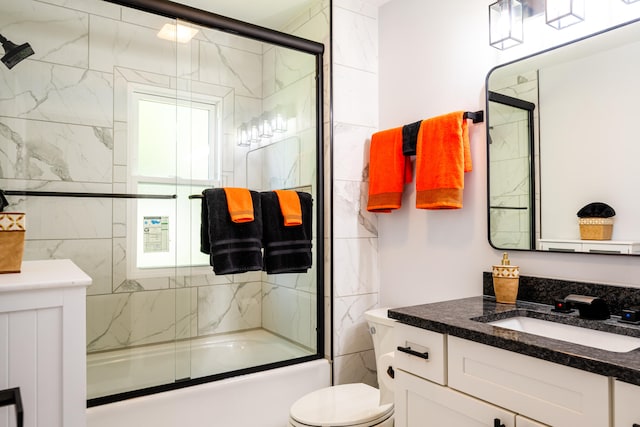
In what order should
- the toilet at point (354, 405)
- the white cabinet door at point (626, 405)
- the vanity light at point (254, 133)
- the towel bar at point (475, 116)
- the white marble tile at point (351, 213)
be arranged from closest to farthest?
the white cabinet door at point (626, 405), the toilet at point (354, 405), the towel bar at point (475, 116), the vanity light at point (254, 133), the white marble tile at point (351, 213)

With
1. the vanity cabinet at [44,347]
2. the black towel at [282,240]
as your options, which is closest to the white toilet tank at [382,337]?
the black towel at [282,240]

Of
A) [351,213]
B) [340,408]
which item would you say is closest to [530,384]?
[340,408]

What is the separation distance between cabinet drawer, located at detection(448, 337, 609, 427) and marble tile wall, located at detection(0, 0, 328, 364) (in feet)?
4.05

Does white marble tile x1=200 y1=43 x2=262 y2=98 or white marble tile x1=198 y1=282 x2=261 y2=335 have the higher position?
white marble tile x1=200 y1=43 x2=262 y2=98

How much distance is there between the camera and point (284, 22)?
278 centimetres

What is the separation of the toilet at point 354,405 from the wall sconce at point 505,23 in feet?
4.42

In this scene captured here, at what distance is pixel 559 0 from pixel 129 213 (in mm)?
2123

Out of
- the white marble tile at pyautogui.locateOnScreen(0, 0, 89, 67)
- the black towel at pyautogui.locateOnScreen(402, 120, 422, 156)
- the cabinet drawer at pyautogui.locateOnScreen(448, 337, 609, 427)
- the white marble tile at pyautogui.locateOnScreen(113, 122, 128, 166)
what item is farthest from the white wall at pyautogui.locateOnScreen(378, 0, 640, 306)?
the white marble tile at pyautogui.locateOnScreen(0, 0, 89, 67)

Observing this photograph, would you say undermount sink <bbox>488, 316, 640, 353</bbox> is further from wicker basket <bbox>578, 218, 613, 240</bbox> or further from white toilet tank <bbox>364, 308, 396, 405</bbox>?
white toilet tank <bbox>364, 308, 396, 405</bbox>

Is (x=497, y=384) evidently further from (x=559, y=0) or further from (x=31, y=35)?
(x=31, y=35)

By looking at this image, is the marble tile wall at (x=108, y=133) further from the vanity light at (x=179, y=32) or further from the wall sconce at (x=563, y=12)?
the wall sconce at (x=563, y=12)

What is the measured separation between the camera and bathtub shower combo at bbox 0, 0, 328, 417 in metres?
2.05

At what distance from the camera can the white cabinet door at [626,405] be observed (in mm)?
908

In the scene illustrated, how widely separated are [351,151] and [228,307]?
3.73 feet
